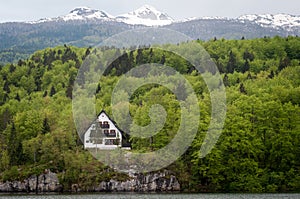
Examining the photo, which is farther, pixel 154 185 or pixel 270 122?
pixel 270 122

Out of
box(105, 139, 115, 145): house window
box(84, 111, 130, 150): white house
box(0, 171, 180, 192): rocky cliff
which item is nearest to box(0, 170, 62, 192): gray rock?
box(0, 171, 180, 192): rocky cliff

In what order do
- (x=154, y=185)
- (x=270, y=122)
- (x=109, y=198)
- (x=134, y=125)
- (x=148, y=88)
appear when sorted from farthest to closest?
1. (x=148, y=88)
2. (x=134, y=125)
3. (x=270, y=122)
4. (x=154, y=185)
5. (x=109, y=198)

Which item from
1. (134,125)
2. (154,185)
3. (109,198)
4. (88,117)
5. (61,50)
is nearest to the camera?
(109,198)

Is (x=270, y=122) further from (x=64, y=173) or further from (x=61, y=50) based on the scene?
(x=61, y=50)

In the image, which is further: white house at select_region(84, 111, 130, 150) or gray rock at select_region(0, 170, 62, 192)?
white house at select_region(84, 111, 130, 150)

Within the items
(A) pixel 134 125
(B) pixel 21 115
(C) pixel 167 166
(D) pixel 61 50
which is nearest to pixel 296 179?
(C) pixel 167 166

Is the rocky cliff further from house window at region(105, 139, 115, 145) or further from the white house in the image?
house window at region(105, 139, 115, 145)

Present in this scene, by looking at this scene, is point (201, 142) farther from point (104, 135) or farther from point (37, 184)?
point (37, 184)

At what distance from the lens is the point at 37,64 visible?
13438 centimetres

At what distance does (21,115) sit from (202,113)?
28645 millimetres

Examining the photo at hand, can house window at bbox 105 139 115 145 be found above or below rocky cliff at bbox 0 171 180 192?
above

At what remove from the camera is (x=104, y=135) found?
7994 centimetres

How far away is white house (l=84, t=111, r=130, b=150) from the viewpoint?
76.4m

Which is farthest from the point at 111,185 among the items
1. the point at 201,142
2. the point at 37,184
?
the point at 201,142
